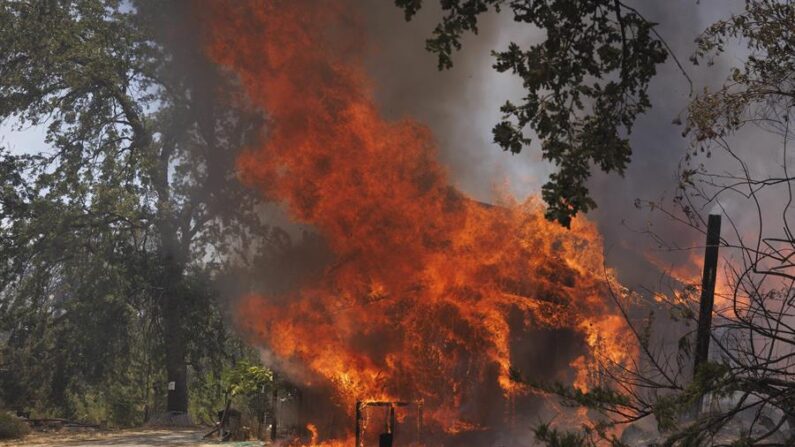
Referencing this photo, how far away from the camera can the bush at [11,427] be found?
71.7 ft

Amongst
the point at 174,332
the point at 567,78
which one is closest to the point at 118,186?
the point at 174,332

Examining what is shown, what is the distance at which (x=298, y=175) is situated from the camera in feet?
59.1

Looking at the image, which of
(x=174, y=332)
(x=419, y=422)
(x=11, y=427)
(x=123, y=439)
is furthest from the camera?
(x=174, y=332)

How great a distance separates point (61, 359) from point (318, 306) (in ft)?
51.2

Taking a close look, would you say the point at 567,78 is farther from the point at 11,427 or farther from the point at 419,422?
the point at 11,427

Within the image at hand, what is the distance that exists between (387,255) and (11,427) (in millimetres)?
12680

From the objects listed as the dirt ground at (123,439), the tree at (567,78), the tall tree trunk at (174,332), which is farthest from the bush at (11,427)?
the tree at (567,78)

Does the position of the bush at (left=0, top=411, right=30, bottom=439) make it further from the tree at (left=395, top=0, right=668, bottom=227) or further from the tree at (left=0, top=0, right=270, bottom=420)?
the tree at (left=395, top=0, right=668, bottom=227)

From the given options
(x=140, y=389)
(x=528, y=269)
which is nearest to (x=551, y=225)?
(x=528, y=269)

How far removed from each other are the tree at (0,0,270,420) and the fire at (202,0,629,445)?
30.6 ft

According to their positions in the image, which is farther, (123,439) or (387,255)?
(123,439)

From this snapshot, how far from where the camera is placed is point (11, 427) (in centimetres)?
2206

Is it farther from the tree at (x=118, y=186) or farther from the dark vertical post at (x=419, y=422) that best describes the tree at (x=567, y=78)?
the tree at (x=118, y=186)

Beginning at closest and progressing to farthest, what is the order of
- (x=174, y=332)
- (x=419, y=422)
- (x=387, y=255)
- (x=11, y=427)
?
(x=419, y=422)
(x=387, y=255)
(x=11, y=427)
(x=174, y=332)
